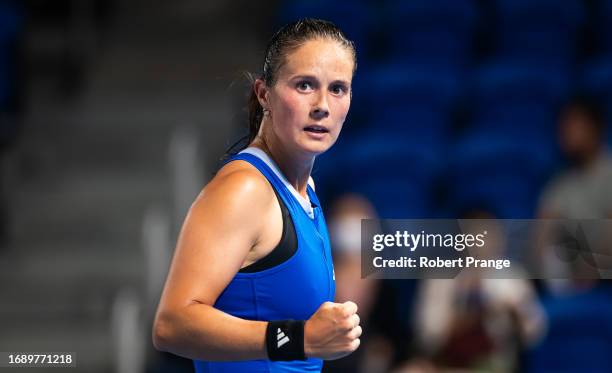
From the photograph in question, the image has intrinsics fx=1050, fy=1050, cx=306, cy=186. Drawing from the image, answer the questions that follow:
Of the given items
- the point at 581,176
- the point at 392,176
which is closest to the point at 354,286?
the point at 392,176

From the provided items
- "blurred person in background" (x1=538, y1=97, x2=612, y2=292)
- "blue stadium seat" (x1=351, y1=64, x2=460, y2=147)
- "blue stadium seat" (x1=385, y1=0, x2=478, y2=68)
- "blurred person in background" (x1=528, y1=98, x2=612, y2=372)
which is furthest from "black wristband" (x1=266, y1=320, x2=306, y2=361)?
"blue stadium seat" (x1=385, y1=0, x2=478, y2=68)

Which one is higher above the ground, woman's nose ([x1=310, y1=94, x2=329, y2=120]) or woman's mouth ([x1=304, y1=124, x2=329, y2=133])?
woman's nose ([x1=310, y1=94, x2=329, y2=120])

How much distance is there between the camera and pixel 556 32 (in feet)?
21.8

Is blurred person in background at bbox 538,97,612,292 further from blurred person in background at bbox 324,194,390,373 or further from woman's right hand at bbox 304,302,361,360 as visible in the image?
woman's right hand at bbox 304,302,361,360

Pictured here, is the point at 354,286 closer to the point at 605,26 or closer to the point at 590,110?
the point at 590,110

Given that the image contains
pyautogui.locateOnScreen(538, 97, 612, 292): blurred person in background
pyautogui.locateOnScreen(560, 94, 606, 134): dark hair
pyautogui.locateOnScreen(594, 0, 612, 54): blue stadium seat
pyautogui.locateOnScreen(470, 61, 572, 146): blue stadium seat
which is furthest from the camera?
pyautogui.locateOnScreen(594, 0, 612, 54): blue stadium seat

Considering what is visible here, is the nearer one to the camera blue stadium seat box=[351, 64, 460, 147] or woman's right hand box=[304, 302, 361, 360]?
woman's right hand box=[304, 302, 361, 360]

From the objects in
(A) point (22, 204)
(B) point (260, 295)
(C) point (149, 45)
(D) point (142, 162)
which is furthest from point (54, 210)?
(B) point (260, 295)

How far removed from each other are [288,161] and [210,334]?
21.6 inches

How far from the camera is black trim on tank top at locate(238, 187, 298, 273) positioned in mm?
2389

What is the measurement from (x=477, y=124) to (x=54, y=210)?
8.87ft

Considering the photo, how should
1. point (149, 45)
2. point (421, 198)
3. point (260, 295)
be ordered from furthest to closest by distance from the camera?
1. point (149, 45)
2. point (421, 198)
3. point (260, 295)

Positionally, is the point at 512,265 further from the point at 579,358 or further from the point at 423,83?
the point at 423,83

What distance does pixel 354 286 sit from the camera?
16.2ft
